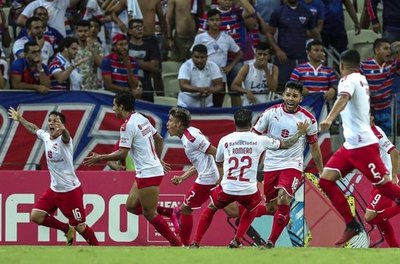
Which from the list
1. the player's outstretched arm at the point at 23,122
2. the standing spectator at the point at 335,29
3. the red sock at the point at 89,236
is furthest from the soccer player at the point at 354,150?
the standing spectator at the point at 335,29

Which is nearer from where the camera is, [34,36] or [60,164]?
[60,164]

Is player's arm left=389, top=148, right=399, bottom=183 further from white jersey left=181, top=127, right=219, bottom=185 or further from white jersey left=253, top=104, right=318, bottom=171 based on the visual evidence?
white jersey left=181, top=127, right=219, bottom=185

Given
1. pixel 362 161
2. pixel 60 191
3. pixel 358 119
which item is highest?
pixel 358 119

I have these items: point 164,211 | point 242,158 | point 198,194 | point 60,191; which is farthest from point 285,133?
point 60,191

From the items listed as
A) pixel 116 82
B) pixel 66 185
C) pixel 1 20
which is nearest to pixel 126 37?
pixel 116 82

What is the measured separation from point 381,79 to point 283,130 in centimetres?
408

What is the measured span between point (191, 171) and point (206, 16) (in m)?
4.86

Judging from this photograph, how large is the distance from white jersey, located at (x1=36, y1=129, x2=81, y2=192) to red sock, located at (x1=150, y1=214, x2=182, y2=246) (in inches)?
53.1

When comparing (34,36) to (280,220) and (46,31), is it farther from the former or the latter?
(280,220)

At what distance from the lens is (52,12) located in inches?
912

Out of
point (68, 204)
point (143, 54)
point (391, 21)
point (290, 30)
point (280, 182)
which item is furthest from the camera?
point (391, 21)

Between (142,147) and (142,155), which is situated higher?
(142,147)

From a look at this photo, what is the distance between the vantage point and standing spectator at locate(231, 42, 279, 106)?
848 inches

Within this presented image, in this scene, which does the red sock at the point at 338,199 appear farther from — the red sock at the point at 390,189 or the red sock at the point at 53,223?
the red sock at the point at 53,223
